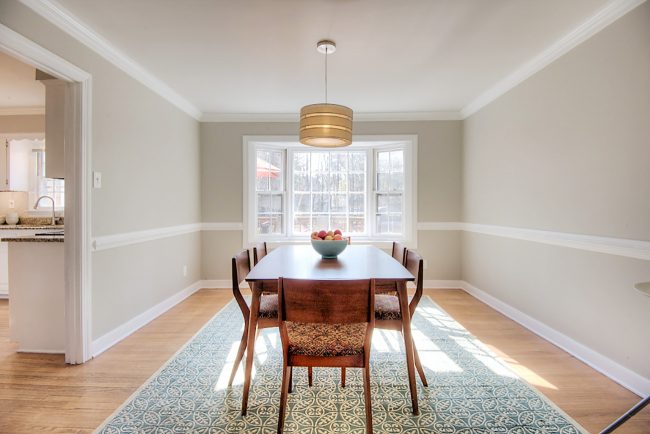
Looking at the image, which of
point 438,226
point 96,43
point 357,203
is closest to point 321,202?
point 357,203

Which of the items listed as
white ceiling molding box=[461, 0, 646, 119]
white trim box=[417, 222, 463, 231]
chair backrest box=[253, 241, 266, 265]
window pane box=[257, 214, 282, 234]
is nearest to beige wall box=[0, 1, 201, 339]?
window pane box=[257, 214, 282, 234]

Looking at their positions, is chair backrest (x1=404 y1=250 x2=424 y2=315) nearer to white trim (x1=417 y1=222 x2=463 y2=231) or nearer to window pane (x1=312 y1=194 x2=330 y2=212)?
white trim (x1=417 y1=222 x2=463 y2=231)

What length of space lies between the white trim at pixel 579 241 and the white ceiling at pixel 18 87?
16.6 ft

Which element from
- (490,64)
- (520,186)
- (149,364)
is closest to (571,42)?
(490,64)

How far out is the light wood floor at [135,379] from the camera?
6.23 feet

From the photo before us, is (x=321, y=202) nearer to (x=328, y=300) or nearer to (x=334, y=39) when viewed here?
(x=334, y=39)

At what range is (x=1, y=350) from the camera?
9.12ft

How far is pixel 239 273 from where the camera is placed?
2.22 meters

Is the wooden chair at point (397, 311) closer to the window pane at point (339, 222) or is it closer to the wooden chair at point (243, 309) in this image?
the wooden chair at point (243, 309)

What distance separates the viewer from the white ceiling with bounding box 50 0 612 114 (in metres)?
2.30

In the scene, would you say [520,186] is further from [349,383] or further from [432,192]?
[349,383]

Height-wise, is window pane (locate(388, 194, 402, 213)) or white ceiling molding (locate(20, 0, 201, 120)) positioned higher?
white ceiling molding (locate(20, 0, 201, 120))

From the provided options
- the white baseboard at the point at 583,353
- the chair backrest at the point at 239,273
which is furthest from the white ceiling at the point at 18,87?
the white baseboard at the point at 583,353

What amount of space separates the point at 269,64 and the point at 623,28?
2655 millimetres
